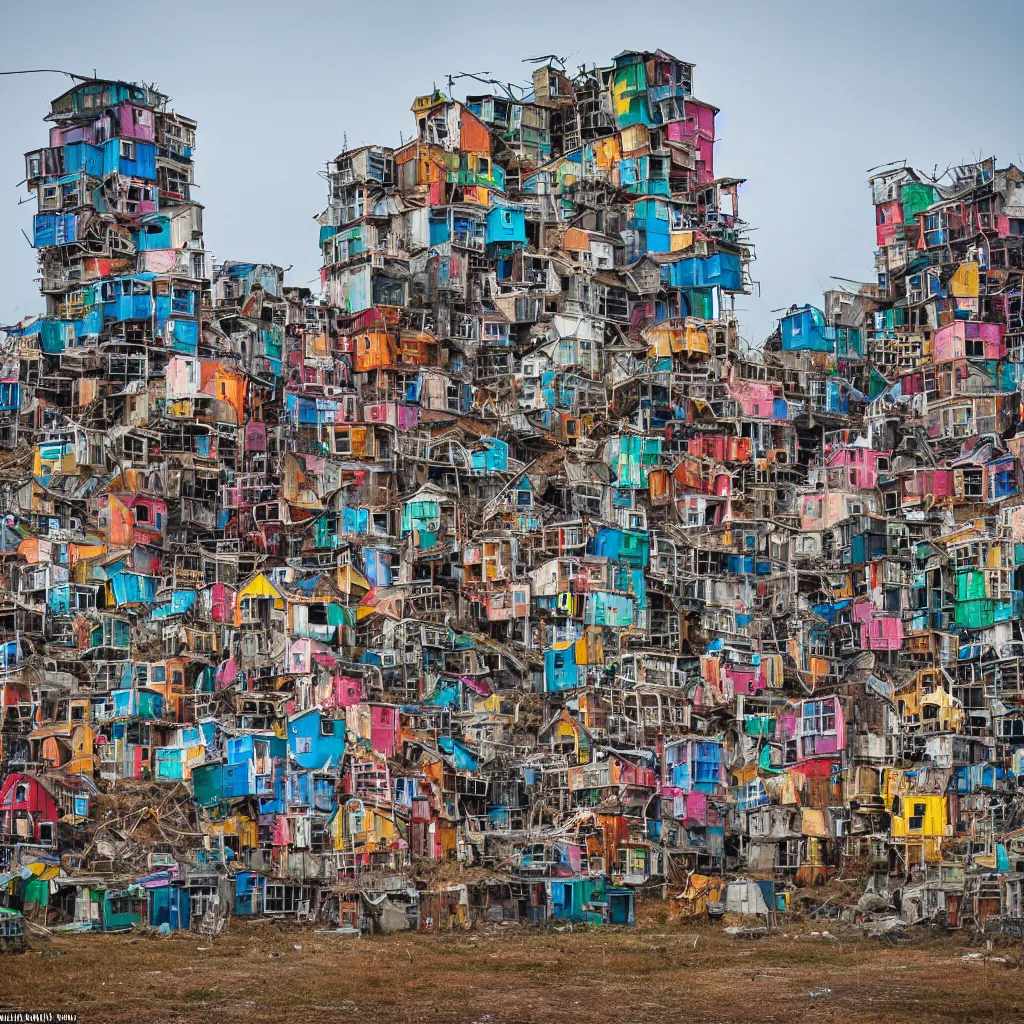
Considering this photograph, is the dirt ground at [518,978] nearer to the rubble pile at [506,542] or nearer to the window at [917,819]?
the rubble pile at [506,542]

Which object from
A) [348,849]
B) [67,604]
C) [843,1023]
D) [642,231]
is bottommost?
[843,1023]

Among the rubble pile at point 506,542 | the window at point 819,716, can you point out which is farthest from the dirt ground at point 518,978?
the window at point 819,716

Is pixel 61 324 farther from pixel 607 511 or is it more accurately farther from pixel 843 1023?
pixel 843 1023

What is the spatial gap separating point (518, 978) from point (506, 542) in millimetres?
31066

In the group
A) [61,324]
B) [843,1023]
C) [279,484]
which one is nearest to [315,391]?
[279,484]

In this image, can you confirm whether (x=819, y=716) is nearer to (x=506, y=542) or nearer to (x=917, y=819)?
(x=917, y=819)

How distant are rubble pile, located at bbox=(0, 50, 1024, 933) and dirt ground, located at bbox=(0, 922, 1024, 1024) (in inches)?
110

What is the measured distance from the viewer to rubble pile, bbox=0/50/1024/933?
8050 centimetres

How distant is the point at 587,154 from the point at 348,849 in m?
50.1

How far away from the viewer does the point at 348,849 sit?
257 ft

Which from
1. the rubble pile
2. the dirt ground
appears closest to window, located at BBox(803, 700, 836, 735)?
the rubble pile

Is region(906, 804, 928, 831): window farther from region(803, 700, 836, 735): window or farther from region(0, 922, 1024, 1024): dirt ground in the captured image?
region(0, 922, 1024, 1024): dirt ground

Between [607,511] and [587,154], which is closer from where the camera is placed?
[607,511]

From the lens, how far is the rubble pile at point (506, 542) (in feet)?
264
